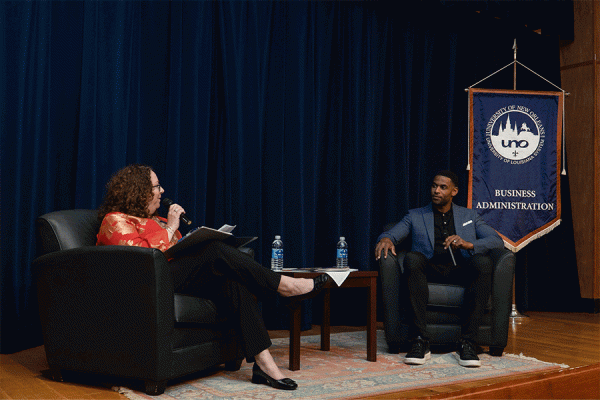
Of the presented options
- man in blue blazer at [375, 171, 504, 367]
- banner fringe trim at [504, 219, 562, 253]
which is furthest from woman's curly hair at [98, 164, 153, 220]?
banner fringe trim at [504, 219, 562, 253]

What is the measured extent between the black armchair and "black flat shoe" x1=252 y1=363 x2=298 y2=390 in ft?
0.58

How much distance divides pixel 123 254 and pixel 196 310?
359 mm

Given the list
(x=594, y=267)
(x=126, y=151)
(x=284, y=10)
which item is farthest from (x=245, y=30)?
(x=594, y=267)

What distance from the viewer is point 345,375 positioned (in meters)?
2.41

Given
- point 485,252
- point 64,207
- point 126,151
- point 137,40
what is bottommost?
point 485,252

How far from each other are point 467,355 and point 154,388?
1435 millimetres

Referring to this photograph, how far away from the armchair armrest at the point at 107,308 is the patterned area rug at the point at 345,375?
16 cm

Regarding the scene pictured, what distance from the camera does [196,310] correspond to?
221cm

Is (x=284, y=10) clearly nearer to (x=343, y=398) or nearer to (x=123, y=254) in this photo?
(x=123, y=254)

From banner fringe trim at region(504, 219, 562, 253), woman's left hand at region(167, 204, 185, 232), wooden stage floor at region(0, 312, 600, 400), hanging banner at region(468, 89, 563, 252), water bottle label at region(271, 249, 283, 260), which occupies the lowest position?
wooden stage floor at region(0, 312, 600, 400)

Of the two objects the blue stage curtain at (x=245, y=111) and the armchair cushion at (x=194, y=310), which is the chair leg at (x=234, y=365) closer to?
the armchair cushion at (x=194, y=310)

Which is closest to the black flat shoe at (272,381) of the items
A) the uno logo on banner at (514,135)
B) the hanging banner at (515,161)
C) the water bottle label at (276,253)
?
the water bottle label at (276,253)

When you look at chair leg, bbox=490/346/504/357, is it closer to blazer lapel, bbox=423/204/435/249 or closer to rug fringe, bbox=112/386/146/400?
blazer lapel, bbox=423/204/435/249

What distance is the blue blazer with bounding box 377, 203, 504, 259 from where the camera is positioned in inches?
125
